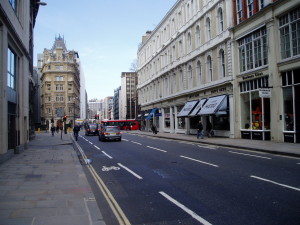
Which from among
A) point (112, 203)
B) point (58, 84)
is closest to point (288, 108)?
point (112, 203)

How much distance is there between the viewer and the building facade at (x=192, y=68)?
28.0m

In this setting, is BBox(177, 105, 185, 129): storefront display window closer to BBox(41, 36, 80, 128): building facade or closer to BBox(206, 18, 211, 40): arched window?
BBox(206, 18, 211, 40): arched window

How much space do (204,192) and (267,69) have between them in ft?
56.2

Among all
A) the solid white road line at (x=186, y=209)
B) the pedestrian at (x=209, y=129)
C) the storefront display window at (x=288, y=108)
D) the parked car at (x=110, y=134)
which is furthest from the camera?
the pedestrian at (x=209, y=129)

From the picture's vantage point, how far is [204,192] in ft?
24.8

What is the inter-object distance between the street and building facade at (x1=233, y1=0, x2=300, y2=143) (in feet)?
29.9

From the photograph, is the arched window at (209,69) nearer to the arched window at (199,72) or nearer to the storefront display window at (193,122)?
the arched window at (199,72)

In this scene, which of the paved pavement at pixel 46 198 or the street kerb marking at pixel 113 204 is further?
the street kerb marking at pixel 113 204

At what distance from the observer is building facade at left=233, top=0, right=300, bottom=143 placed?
64.3ft

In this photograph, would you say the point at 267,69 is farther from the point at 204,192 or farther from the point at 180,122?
the point at 180,122

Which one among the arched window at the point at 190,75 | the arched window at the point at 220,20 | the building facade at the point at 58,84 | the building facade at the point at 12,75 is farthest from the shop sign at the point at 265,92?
the building facade at the point at 58,84

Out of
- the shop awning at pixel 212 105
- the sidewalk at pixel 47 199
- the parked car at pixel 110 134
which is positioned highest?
the shop awning at pixel 212 105

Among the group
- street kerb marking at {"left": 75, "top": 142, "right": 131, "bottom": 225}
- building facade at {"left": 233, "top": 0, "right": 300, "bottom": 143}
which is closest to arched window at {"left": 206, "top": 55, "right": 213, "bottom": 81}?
building facade at {"left": 233, "top": 0, "right": 300, "bottom": 143}

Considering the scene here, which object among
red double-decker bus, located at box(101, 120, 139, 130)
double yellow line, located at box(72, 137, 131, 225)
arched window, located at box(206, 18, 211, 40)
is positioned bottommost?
double yellow line, located at box(72, 137, 131, 225)
